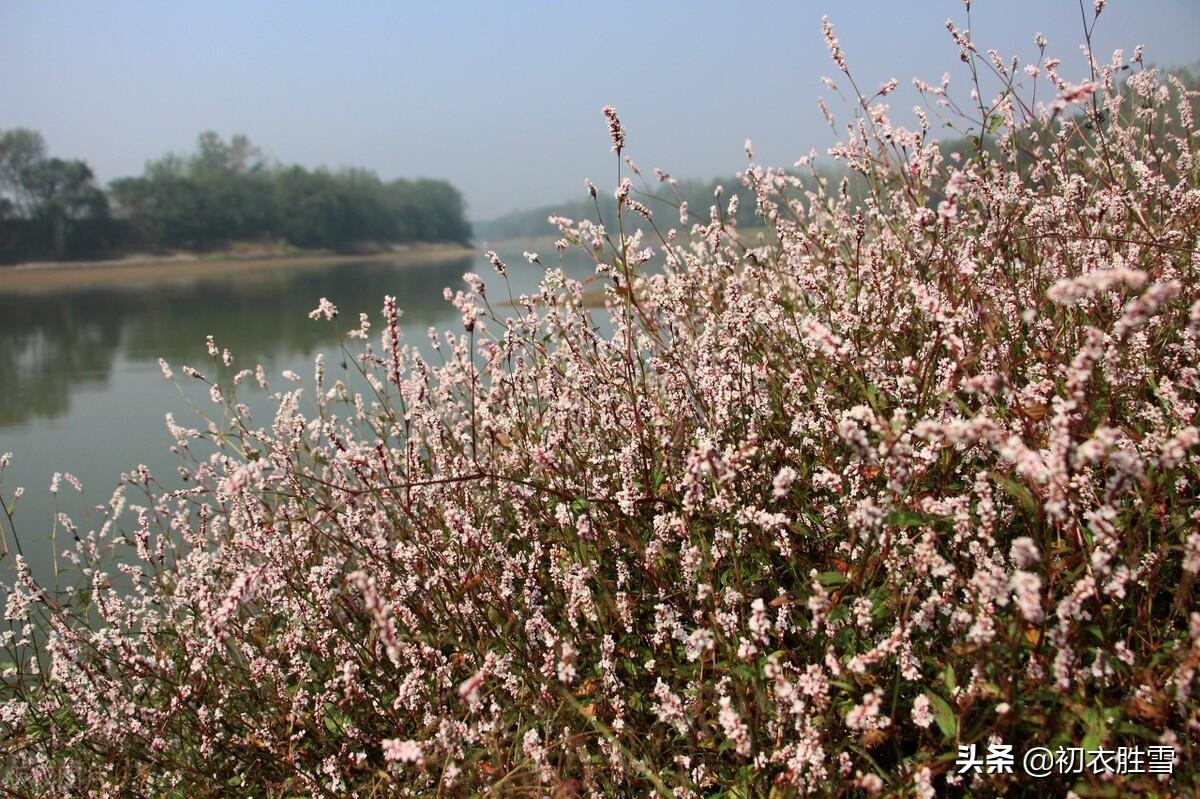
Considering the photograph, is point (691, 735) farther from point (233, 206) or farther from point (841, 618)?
point (233, 206)

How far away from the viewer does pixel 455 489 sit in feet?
8.52

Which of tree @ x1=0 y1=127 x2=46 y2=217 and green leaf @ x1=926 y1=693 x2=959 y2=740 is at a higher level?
tree @ x1=0 y1=127 x2=46 y2=217

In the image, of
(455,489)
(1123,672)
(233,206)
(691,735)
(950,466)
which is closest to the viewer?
(1123,672)

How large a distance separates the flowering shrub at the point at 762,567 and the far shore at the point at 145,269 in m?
25.3

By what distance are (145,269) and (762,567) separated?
39.0 meters

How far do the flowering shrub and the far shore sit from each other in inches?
998

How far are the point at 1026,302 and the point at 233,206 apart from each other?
50.1 metres

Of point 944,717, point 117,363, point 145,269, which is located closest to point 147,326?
point 117,363

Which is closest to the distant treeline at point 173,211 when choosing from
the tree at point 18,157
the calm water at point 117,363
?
the tree at point 18,157

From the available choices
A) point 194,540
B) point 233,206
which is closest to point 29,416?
point 194,540

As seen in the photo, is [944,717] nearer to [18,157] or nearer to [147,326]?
[147,326]

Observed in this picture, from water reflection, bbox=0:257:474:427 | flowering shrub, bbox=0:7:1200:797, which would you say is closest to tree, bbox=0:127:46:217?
water reflection, bbox=0:257:474:427

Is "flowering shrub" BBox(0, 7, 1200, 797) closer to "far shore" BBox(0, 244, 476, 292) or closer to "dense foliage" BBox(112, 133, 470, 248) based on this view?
"far shore" BBox(0, 244, 476, 292)

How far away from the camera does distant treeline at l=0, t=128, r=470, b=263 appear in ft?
120
